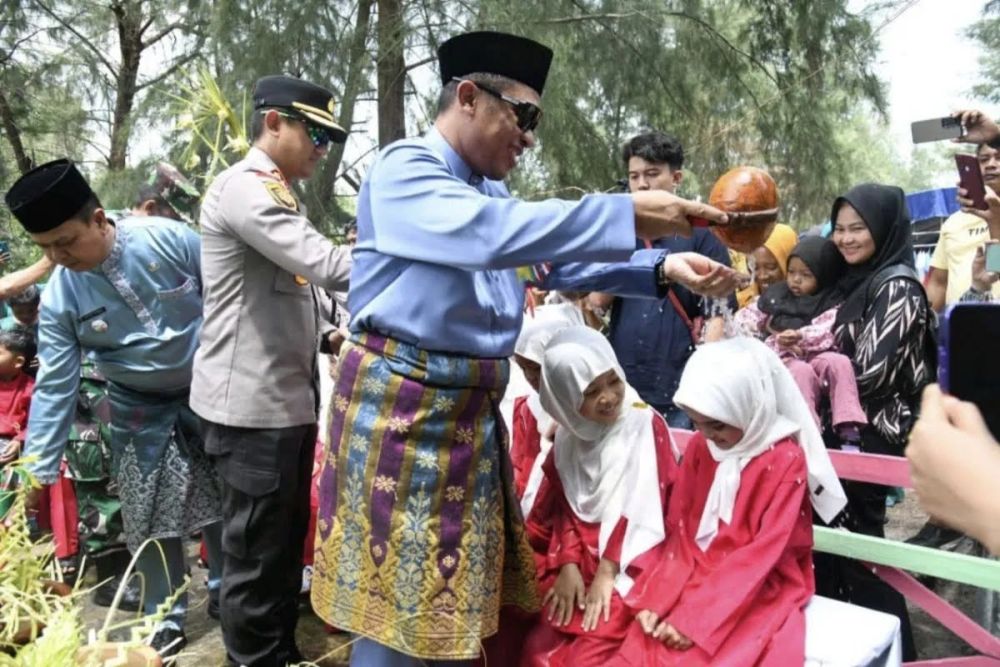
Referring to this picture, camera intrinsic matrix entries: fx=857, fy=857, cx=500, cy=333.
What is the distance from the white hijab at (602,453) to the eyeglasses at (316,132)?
1051 mm

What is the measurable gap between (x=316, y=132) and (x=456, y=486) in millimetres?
1468

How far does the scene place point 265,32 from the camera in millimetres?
5656

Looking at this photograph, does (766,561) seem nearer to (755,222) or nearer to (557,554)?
(557,554)

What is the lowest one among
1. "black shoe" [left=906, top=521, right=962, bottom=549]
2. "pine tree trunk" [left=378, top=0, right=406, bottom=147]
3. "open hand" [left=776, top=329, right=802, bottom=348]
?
"black shoe" [left=906, top=521, right=962, bottom=549]

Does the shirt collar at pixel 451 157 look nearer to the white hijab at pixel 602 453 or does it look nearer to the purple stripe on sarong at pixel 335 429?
the purple stripe on sarong at pixel 335 429

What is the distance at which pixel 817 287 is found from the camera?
11.8 ft

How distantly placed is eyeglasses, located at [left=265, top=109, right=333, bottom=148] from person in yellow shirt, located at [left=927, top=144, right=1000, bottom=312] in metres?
2.93

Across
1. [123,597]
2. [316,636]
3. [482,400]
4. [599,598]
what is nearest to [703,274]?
[482,400]

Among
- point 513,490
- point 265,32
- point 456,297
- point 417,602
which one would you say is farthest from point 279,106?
point 265,32

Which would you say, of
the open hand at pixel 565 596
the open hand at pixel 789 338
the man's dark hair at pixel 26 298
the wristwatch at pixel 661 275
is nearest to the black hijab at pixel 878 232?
the open hand at pixel 789 338

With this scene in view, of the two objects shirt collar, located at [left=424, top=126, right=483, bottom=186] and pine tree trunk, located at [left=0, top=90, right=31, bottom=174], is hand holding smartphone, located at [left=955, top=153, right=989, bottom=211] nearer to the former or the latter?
shirt collar, located at [left=424, top=126, right=483, bottom=186]

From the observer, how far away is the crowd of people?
72.2 inches

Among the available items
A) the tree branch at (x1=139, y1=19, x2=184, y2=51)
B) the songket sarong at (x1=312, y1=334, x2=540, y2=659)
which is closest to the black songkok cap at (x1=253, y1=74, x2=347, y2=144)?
the songket sarong at (x1=312, y1=334, x2=540, y2=659)

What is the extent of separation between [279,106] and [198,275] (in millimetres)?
723
